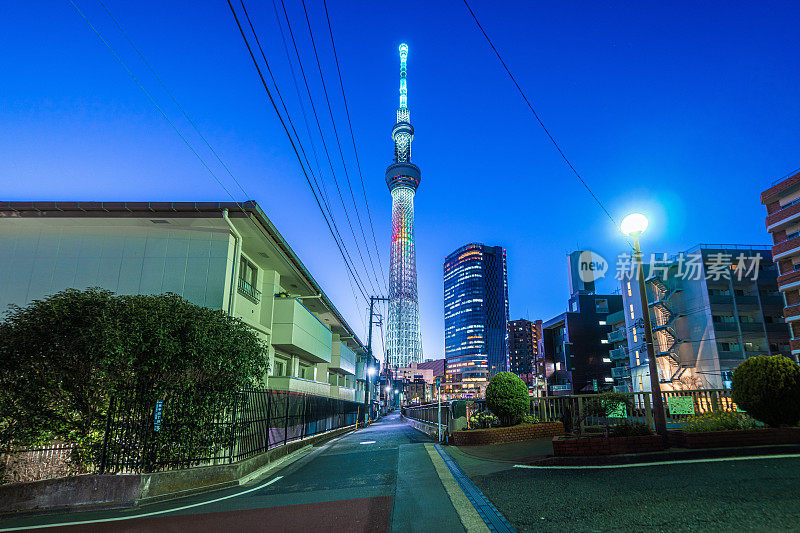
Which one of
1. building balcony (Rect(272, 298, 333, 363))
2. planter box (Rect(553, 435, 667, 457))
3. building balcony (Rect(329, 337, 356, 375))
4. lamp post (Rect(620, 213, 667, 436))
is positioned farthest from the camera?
building balcony (Rect(329, 337, 356, 375))

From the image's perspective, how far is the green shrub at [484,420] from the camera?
49.2ft

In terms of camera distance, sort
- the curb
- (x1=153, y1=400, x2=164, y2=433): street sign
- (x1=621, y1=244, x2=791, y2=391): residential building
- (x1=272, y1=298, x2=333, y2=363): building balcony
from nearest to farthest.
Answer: the curb
(x1=153, y1=400, x2=164, y2=433): street sign
(x1=272, y1=298, x2=333, y2=363): building balcony
(x1=621, y1=244, x2=791, y2=391): residential building

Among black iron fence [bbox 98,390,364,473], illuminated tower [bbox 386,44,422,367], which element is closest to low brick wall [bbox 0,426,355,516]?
black iron fence [bbox 98,390,364,473]

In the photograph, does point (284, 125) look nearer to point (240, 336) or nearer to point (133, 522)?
point (240, 336)

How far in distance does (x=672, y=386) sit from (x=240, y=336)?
158 feet

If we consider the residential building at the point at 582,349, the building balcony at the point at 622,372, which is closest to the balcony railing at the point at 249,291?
the building balcony at the point at 622,372

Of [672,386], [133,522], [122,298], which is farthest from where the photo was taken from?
[672,386]

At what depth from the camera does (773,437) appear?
9.36 metres

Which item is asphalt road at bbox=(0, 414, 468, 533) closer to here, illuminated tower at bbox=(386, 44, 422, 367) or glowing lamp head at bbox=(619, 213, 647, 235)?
glowing lamp head at bbox=(619, 213, 647, 235)

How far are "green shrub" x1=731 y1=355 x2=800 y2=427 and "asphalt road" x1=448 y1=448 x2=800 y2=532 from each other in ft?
7.31

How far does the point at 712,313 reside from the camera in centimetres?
4441

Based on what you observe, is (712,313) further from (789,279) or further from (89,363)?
(89,363)

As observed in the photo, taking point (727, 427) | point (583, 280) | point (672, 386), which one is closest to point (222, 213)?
point (727, 427)

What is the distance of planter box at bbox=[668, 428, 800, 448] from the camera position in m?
9.10
